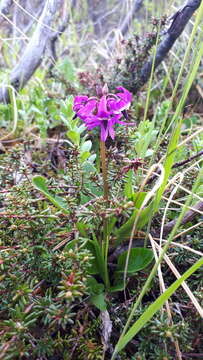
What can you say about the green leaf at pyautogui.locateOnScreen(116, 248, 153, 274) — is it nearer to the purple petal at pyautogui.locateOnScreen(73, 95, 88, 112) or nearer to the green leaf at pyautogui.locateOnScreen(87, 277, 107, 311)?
the green leaf at pyautogui.locateOnScreen(87, 277, 107, 311)

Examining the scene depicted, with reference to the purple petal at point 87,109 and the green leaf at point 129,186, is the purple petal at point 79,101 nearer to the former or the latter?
the purple petal at point 87,109

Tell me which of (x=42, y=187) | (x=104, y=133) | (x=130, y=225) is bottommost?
(x=130, y=225)

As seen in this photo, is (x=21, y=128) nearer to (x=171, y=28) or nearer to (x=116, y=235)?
(x=171, y=28)

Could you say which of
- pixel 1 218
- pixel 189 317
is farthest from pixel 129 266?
pixel 1 218

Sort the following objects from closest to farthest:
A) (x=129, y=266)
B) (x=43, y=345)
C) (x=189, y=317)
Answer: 1. (x=43, y=345)
2. (x=189, y=317)
3. (x=129, y=266)

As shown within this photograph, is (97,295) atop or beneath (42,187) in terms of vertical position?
beneath

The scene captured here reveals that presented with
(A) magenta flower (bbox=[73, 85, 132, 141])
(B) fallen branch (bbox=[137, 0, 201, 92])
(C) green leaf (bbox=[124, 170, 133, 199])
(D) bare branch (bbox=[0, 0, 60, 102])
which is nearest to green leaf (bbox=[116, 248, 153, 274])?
(C) green leaf (bbox=[124, 170, 133, 199])

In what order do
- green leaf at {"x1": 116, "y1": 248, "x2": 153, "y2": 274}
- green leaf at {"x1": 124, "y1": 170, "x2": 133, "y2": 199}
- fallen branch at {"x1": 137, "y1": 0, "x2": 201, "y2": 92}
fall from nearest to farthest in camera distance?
green leaf at {"x1": 116, "y1": 248, "x2": 153, "y2": 274}
green leaf at {"x1": 124, "y1": 170, "x2": 133, "y2": 199}
fallen branch at {"x1": 137, "y1": 0, "x2": 201, "y2": 92}

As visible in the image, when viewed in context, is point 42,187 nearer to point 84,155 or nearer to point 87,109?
point 84,155

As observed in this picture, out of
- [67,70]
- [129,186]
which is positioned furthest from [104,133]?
[67,70]

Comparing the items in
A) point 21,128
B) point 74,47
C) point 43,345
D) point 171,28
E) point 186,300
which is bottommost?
point 186,300

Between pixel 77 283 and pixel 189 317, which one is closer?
pixel 77 283
